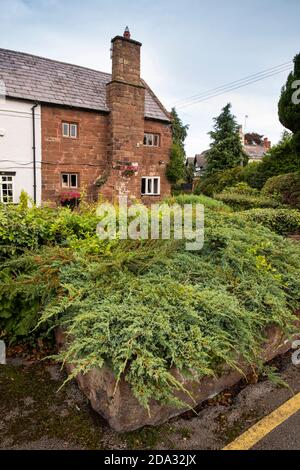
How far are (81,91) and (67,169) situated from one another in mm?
4033

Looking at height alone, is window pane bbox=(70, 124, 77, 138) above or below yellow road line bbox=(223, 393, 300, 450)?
above

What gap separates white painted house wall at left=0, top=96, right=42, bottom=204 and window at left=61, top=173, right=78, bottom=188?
1184 mm

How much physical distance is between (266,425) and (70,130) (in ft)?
48.7

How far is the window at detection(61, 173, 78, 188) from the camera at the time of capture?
1491cm

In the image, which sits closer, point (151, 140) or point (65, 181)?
point (65, 181)

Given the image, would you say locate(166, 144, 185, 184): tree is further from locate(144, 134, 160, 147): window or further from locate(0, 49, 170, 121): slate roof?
locate(0, 49, 170, 121): slate roof

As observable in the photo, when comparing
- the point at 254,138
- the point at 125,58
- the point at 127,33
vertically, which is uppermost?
the point at 254,138

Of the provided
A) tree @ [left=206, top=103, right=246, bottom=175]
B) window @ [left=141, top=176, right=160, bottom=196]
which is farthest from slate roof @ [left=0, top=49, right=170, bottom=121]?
tree @ [left=206, top=103, right=246, bottom=175]

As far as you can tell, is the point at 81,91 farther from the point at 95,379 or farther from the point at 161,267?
the point at 95,379

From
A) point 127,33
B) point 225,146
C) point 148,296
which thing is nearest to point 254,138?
point 225,146

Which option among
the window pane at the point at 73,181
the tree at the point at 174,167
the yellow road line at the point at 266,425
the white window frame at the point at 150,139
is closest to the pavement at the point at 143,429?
the yellow road line at the point at 266,425

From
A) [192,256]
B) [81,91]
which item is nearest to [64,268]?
[192,256]

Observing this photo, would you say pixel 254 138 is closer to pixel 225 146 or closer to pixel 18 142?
pixel 225 146

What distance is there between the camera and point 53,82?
1469 cm
